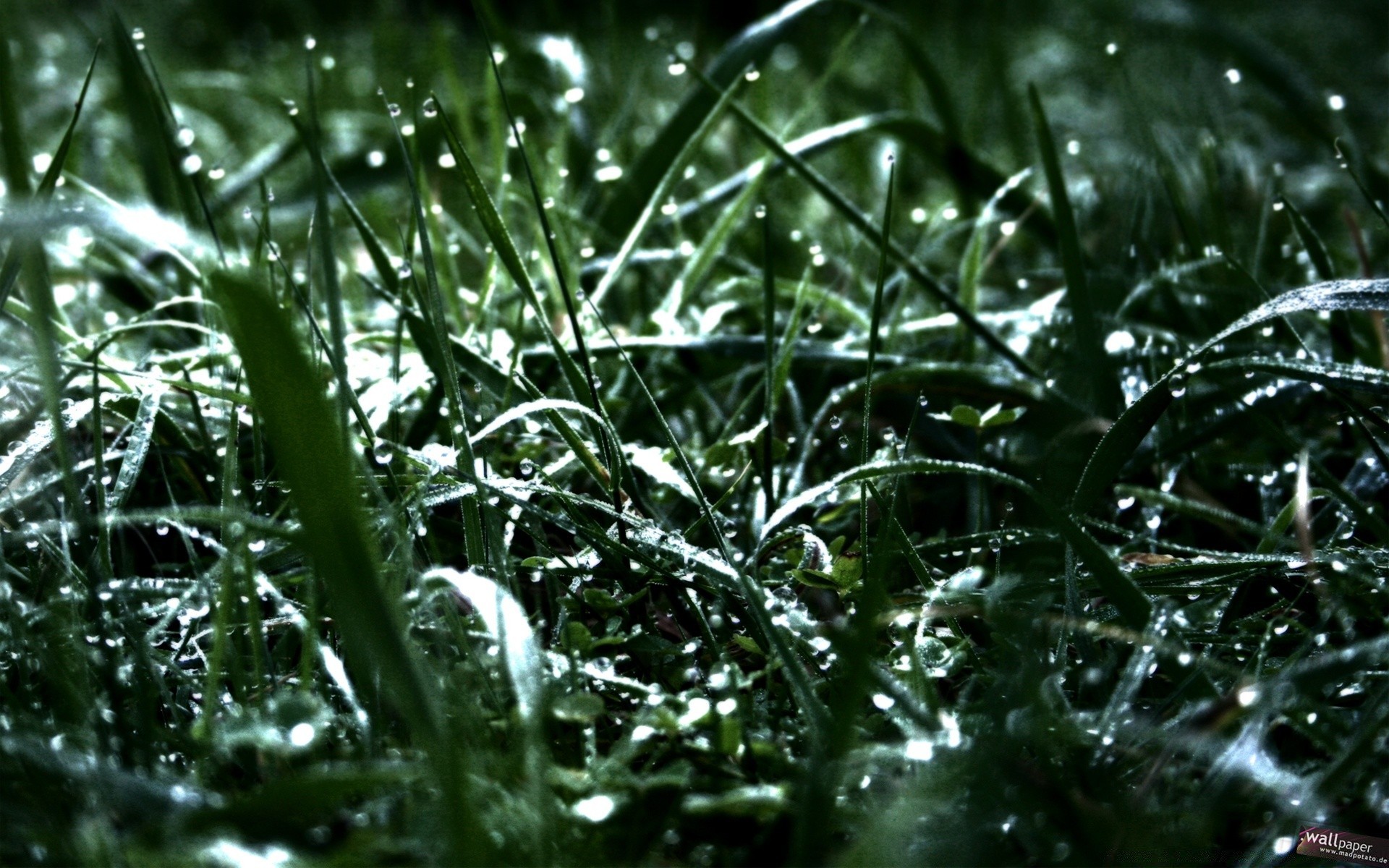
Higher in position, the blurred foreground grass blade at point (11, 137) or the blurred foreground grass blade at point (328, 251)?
the blurred foreground grass blade at point (11, 137)

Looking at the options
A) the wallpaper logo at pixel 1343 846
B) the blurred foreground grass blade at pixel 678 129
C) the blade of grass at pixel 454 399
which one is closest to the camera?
the wallpaper logo at pixel 1343 846

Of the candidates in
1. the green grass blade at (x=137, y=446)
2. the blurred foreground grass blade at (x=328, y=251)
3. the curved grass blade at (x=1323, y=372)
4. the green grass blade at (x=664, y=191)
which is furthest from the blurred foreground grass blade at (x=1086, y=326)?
the green grass blade at (x=137, y=446)

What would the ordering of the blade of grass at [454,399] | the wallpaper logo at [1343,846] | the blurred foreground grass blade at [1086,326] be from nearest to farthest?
the wallpaper logo at [1343,846] → the blade of grass at [454,399] → the blurred foreground grass blade at [1086,326]

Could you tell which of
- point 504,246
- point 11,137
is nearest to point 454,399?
point 504,246

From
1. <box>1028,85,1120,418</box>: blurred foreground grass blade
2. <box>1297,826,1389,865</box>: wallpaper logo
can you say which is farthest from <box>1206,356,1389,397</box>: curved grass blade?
<box>1297,826,1389,865</box>: wallpaper logo

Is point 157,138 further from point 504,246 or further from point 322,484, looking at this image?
point 322,484

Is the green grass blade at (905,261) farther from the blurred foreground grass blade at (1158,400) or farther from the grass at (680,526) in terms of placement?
the blurred foreground grass blade at (1158,400)

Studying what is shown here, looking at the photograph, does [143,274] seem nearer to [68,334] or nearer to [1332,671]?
[68,334]

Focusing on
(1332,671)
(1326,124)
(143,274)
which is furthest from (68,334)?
(1326,124)

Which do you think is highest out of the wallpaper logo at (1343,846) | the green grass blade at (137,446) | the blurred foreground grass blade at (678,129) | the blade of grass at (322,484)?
the blurred foreground grass blade at (678,129)
